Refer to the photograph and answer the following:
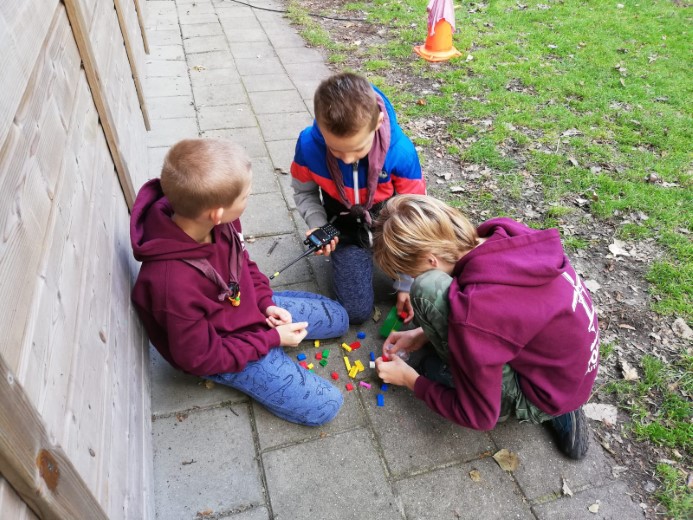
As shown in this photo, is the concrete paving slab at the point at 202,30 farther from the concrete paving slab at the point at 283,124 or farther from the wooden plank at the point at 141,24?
the concrete paving slab at the point at 283,124

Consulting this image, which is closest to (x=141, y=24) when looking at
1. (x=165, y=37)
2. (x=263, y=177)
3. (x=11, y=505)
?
(x=165, y=37)

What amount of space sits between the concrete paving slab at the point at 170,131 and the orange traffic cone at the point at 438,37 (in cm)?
298

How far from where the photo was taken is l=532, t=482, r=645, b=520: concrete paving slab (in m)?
2.20

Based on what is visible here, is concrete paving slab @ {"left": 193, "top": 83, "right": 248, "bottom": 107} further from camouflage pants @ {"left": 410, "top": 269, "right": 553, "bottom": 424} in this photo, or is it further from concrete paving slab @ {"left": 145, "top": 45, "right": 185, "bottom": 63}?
camouflage pants @ {"left": 410, "top": 269, "right": 553, "bottom": 424}

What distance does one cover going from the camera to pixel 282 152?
4512mm

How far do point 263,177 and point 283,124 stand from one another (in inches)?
37.0

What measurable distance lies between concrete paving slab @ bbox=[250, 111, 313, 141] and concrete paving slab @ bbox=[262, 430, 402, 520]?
3038 mm

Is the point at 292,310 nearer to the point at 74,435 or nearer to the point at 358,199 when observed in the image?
the point at 358,199

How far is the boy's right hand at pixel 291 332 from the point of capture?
252 centimetres

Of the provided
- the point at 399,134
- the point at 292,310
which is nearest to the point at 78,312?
the point at 292,310

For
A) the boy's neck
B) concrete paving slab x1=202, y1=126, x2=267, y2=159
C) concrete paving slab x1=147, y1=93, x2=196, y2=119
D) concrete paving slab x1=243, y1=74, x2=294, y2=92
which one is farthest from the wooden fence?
concrete paving slab x1=243, y1=74, x2=294, y2=92

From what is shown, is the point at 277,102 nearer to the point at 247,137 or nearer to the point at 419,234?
the point at 247,137

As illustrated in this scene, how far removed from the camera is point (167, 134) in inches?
183

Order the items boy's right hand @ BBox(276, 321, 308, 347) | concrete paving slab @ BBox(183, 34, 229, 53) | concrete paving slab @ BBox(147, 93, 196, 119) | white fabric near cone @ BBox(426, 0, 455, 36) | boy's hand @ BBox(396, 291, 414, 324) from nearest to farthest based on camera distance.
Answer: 1. boy's right hand @ BBox(276, 321, 308, 347)
2. boy's hand @ BBox(396, 291, 414, 324)
3. concrete paving slab @ BBox(147, 93, 196, 119)
4. white fabric near cone @ BBox(426, 0, 455, 36)
5. concrete paving slab @ BBox(183, 34, 229, 53)
